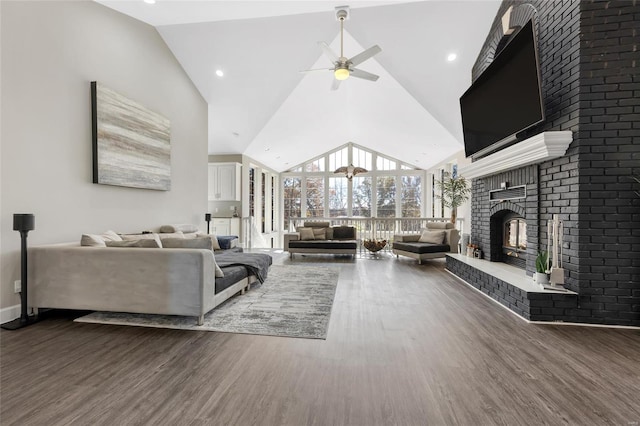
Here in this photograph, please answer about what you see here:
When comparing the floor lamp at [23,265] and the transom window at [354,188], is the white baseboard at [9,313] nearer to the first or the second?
the floor lamp at [23,265]

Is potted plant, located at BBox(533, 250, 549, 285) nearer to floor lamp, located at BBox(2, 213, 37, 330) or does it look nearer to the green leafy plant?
the green leafy plant

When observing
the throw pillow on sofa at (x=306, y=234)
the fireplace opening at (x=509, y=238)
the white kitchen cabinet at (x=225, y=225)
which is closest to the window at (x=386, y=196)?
the throw pillow on sofa at (x=306, y=234)

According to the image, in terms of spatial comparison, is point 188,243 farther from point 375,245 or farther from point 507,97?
point 375,245

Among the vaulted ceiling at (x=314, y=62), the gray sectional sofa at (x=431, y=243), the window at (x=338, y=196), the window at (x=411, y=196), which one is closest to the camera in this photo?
the vaulted ceiling at (x=314, y=62)

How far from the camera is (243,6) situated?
12.5ft

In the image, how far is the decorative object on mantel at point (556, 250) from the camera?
2.82 meters

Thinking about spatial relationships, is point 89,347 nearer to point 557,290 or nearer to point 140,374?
point 140,374

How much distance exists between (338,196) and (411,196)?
2624 mm

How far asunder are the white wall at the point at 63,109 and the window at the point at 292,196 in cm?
647

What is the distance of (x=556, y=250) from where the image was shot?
287 cm

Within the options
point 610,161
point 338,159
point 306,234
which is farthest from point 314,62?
point 338,159

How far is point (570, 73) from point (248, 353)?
3.93 meters

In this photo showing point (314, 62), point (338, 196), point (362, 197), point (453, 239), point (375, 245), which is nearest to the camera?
point (314, 62)

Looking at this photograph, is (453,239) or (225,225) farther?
(225,225)
